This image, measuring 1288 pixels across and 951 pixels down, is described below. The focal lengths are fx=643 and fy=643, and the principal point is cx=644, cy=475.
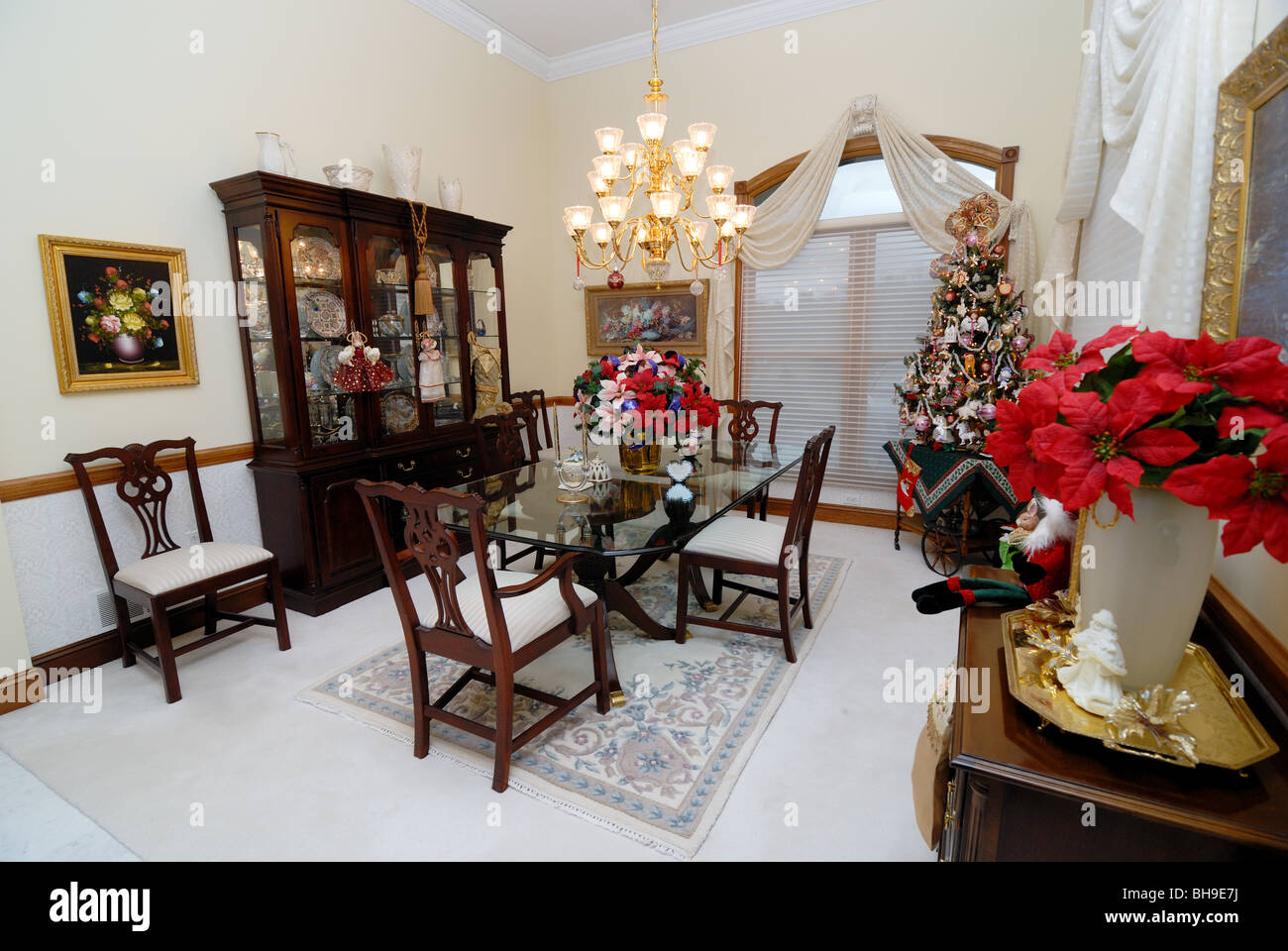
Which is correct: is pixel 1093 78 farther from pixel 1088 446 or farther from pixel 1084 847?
pixel 1084 847

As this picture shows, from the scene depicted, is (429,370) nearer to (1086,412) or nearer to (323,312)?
(323,312)

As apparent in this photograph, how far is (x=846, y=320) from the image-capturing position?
16.8 feet

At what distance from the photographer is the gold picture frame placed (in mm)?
2869

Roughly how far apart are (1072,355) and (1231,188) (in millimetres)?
643

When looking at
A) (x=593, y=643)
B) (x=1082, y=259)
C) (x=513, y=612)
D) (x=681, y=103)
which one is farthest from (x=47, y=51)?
(x=1082, y=259)

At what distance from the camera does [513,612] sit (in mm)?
2307

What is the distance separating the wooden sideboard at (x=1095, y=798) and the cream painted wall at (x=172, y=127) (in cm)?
375

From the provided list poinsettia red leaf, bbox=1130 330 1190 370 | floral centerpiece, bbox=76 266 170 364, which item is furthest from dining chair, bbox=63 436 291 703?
poinsettia red leaf, bbox=1130 330 1190 370

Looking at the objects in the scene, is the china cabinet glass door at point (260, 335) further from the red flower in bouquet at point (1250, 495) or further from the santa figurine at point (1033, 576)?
the red flower in bouquet at point (1250, 495)

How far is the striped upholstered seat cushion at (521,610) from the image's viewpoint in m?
2.24

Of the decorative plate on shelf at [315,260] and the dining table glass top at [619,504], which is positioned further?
the decorative plate on shelf at [315,260]

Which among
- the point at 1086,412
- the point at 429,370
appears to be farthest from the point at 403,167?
the point at 1086,412

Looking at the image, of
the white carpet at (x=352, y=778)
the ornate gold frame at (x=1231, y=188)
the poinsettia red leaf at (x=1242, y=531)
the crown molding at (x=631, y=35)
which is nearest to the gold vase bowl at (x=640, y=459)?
the white carpet at (x=352, y=778)

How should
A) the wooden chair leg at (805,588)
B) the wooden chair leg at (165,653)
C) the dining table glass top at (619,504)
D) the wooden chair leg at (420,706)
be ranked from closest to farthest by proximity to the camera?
the wooden chair leg at (420,706)
the dining table glass top at (619,504)
the wooden chair leg at (165,653)
the wooden chair leg at (805,588)
